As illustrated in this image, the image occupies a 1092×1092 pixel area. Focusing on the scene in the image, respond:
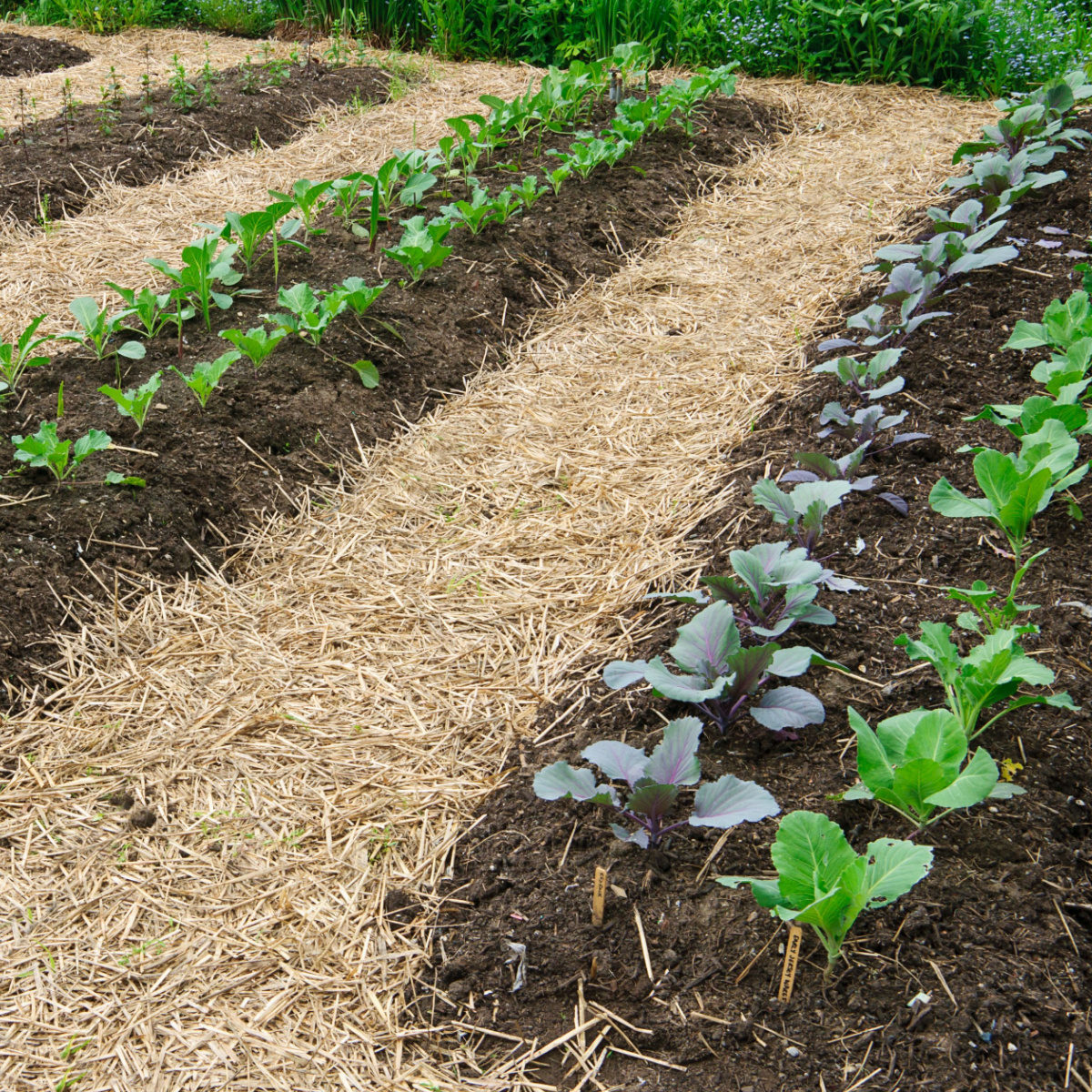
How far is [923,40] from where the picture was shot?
19.0ft

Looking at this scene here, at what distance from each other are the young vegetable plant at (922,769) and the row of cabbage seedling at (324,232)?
6.49 ft

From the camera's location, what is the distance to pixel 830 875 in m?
1.41

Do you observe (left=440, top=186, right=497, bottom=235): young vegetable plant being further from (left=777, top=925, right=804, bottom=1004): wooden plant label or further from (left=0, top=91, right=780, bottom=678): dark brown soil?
(left=777, top=925, right=804, bottom=1004): wooden plant label

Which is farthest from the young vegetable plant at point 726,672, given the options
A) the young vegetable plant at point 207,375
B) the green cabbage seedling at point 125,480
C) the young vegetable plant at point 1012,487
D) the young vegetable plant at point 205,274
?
the young vegetable plant at point 205,274

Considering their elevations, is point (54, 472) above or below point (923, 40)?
below

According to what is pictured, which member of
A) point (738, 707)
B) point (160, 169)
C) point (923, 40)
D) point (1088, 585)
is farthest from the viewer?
point (923, 40)

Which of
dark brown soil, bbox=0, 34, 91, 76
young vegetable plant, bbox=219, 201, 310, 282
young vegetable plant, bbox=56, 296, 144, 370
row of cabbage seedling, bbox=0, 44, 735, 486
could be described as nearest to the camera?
row of cabbage seedling, bbox=0, 44, 735, 486

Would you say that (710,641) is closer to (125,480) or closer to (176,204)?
(125,480)

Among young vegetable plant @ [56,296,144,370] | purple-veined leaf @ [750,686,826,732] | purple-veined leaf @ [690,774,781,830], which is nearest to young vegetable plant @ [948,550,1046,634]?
purple-veined leaf @ [750,686,826,732]

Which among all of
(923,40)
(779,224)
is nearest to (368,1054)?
(779,224)

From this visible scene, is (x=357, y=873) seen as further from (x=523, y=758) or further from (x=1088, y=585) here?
(x=1088, y=585)

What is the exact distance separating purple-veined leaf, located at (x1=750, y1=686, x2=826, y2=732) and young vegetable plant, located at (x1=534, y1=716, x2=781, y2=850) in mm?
187

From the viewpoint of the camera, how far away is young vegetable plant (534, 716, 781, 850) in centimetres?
158

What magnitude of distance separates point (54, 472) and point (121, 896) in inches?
47.5
